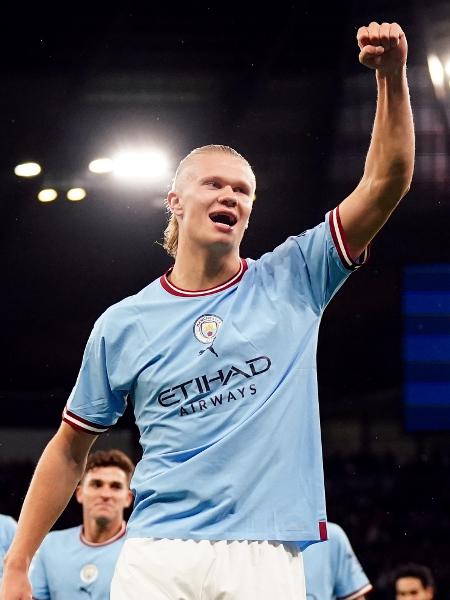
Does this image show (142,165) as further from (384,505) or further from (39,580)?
(39,580)

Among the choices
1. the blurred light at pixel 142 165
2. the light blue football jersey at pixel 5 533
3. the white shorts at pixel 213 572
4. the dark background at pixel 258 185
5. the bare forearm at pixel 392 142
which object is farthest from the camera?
the blurred light at pixel 142 165

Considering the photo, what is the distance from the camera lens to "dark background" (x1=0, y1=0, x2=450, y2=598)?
6719mm

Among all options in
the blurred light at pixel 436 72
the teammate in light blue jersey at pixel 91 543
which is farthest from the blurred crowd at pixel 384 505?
the teammate in light blue jersey at pixel 91 543

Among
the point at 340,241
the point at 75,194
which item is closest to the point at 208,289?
the point at 340,241

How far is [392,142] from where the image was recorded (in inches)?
68.2

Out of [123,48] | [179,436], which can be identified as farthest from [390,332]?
[179,436]

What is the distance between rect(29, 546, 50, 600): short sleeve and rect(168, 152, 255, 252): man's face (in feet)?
8.67

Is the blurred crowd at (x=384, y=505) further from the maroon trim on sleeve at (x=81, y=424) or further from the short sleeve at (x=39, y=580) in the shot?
the maroon trim on sleeve at (x=81, y=424)

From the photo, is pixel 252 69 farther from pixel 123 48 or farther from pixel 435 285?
pixel 435 285

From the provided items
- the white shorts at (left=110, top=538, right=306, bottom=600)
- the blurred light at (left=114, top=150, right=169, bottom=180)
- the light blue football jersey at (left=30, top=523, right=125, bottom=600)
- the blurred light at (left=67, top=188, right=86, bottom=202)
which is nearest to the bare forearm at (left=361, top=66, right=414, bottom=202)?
the white shorts at (left=110, top=538, right=306, bottom=600)

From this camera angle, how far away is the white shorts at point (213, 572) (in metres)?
1.63

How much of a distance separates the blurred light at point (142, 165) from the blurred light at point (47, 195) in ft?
1.52

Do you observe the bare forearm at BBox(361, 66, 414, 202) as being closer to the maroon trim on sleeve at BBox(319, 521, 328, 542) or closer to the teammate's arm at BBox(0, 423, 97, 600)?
the maroon trim on sleeve at BBox(319, 521, 328, 542)

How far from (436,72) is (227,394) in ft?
18.2
